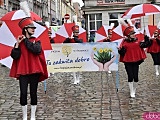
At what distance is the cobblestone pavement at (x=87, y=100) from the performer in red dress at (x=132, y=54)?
22.6 inches

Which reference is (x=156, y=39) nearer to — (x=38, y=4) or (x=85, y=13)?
(x=85, y=13)

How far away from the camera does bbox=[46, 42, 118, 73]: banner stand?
1109cm

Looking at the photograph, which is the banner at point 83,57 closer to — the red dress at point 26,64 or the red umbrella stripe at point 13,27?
the red umbrella stripe at point 13,27

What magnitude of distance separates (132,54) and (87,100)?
1.67 m

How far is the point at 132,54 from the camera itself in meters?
9.97

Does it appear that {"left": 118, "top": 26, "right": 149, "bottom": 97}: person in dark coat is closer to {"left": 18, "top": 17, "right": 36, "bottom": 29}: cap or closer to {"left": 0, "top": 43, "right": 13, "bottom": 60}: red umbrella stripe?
{"left": 0, "top": 43, "right": 13, "bottom": 60}: red umbrella stripe

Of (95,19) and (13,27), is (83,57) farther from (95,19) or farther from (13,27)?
(95,19)

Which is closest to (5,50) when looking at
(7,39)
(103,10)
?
(7,39)

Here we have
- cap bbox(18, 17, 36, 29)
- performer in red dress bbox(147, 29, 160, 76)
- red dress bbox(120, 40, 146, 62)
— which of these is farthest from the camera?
performer in red dress bbox(147, 29, 160, 76)

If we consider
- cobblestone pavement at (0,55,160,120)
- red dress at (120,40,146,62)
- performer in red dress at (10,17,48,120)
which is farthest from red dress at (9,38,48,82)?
red dress at (120,40,146,62)

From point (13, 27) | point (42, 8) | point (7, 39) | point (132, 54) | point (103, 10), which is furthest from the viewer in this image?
point (42, 8)

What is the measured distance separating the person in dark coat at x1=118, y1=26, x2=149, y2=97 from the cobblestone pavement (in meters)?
0.57

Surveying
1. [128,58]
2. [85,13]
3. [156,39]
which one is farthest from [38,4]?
[128,58]

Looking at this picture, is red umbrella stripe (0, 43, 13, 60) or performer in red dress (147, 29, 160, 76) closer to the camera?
red umbrella stripe (0, 43, 13, 60)
